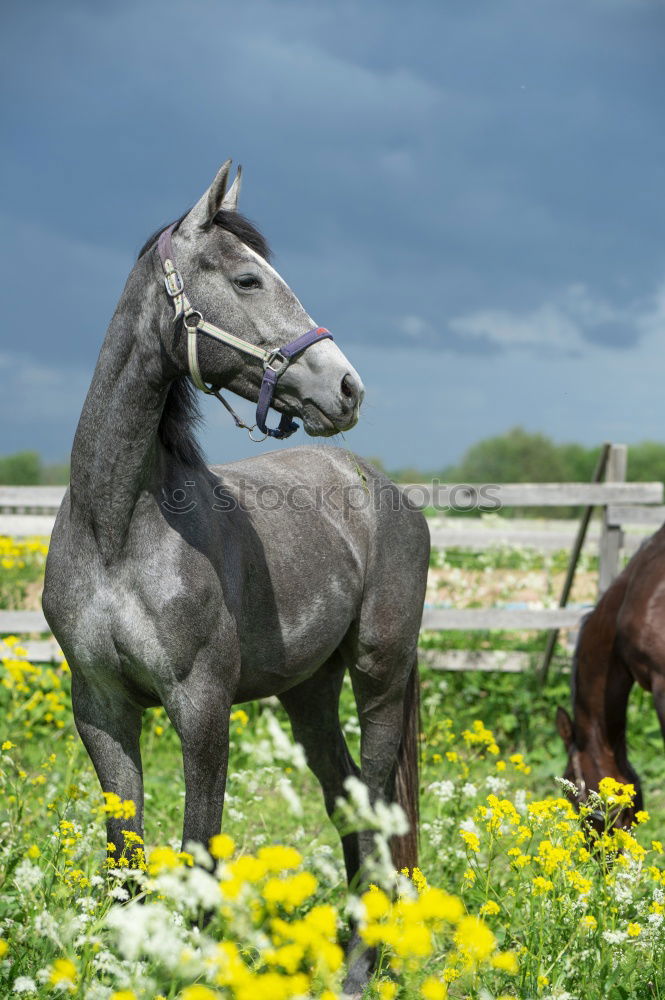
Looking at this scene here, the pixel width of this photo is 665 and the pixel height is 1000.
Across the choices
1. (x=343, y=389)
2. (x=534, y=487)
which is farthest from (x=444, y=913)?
(x=534, y=487)

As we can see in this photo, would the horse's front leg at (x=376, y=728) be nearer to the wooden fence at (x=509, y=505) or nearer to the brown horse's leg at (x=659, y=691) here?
the brown horse's leg at (x=659, y=691)

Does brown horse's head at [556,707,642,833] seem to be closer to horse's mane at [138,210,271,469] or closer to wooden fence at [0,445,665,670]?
wooden fence at [0,445,665,670]

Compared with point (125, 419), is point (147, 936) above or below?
below

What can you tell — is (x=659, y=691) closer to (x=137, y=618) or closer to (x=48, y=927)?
(x=137, y=618)

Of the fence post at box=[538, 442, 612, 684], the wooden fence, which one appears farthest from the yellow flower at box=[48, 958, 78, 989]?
the fence post at box=[538, 442, 612, 684]

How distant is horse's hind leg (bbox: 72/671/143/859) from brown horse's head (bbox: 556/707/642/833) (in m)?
2.56

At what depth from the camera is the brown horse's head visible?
14.9 ft

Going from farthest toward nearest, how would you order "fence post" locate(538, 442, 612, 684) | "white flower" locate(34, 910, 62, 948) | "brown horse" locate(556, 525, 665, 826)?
"fence post" locate(538, 442, 612, 684) → "brown horse" locate(556, 525, 665, 826) → "white flower" locate(34, 910, 62, 948)

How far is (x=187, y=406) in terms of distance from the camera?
117 inches

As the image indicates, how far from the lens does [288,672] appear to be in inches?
127

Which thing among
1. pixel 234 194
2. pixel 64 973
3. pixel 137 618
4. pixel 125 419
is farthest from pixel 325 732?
pixel 64 973

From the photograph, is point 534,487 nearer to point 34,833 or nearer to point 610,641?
point 610,641

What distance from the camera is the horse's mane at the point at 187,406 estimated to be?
282 centimetres

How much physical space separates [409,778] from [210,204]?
2553 mm
